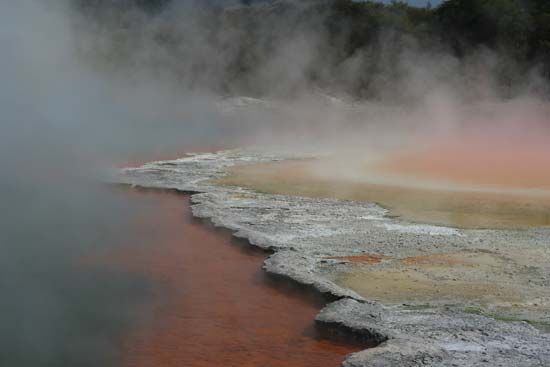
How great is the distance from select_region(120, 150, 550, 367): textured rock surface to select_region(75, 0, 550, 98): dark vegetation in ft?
44.6

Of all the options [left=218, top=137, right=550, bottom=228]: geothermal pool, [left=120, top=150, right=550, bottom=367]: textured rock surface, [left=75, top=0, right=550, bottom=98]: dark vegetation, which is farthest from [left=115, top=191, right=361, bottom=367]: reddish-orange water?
[left=75, top=0, right=550, bottom=98]: dark vegetation

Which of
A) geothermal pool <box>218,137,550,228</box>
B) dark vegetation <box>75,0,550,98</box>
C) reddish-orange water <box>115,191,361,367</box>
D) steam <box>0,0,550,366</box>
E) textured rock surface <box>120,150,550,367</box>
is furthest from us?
dark vegetation <box>75,0,550,98</box>

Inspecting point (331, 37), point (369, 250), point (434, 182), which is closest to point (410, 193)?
point (434, 182)

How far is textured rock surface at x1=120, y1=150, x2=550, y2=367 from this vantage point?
131 inches

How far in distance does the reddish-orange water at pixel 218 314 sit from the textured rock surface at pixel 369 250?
0.49ft

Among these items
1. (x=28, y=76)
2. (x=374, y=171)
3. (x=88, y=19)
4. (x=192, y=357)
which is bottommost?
(x=192, y=357)

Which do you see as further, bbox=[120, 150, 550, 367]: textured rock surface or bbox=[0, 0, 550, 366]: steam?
bbox=[0, 0, 550, 366]: steam

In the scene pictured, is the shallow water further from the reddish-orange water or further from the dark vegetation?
the dark vegetation

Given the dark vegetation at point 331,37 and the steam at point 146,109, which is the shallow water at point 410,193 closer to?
the steam at point 146,109

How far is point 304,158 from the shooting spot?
38.2ft

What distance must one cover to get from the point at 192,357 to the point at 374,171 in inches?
254

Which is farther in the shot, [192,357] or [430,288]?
[430,288]

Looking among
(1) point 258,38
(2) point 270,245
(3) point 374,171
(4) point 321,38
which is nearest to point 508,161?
(3) point 374,171

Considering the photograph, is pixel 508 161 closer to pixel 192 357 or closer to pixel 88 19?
pixel 192 357
